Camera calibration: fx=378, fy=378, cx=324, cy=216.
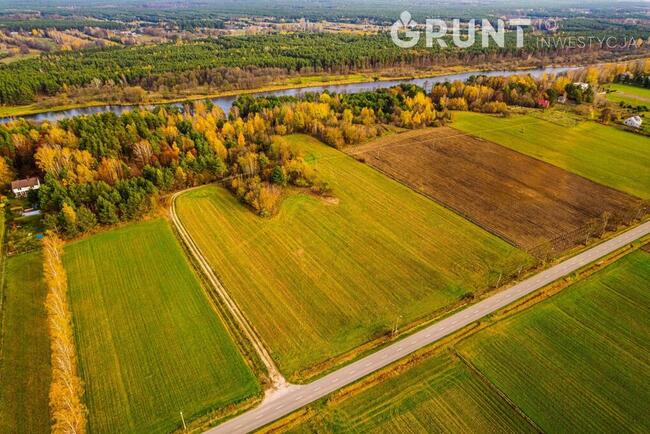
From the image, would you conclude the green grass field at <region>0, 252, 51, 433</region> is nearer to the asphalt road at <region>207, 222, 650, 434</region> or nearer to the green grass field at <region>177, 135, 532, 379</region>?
the asphalt road at <region>207, 222, 650, 434</region>

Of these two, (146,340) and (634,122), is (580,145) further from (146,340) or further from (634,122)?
(146,340)

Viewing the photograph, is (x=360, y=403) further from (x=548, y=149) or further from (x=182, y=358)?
(x=548, y=149)

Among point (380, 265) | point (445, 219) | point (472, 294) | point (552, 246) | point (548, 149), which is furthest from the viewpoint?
point (548, 149)

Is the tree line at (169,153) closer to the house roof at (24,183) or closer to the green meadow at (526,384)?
the house roof at (24,183)

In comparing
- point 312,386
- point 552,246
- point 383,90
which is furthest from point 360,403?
point 383,90

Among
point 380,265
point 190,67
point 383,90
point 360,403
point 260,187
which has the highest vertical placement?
point 190,67

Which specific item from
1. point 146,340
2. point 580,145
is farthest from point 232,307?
point 580,145
